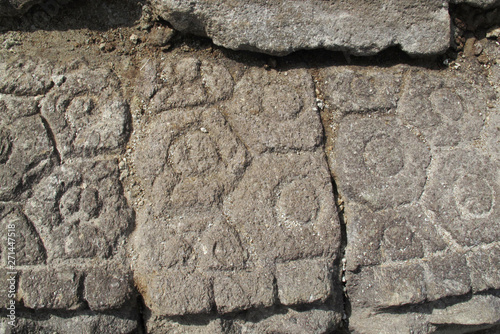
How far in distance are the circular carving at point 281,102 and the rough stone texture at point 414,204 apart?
129 millimetres

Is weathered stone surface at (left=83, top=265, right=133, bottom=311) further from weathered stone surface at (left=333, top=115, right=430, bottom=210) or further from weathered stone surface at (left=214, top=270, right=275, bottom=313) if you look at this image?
weathered stone surface at (left=333, top=115, right=430, bottom=210)

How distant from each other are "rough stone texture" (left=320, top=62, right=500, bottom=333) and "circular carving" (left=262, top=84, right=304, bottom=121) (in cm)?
13

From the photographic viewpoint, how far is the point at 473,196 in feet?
4.49

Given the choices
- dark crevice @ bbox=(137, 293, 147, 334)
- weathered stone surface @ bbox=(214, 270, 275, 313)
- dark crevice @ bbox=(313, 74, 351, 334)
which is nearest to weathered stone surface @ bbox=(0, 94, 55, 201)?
dark crevice @ bbox=(137, 293, 147, 334)

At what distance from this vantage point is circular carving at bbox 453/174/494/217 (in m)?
1.36

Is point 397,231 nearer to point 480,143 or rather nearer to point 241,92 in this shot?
point 480,143

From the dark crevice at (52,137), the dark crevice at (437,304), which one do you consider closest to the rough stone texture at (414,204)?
the dark crevice at (437,304)

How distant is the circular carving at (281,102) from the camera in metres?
1.37

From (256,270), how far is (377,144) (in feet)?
1.90

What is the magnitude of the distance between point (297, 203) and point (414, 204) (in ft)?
1.28

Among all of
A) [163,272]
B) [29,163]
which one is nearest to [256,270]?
[163,272]

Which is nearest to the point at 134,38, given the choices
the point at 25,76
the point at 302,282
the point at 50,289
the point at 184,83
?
the point at 184,83

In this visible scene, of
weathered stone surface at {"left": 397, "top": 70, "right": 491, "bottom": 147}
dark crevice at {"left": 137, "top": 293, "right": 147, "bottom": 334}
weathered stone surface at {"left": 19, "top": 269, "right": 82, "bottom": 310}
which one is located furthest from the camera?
weathered stone surface at {"left": 397, "top": 70, "right": 491, "bottom": 147}

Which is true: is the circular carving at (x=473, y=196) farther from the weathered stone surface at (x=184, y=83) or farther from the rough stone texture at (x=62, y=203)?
the rough stone texture at (x=62, y=203)
